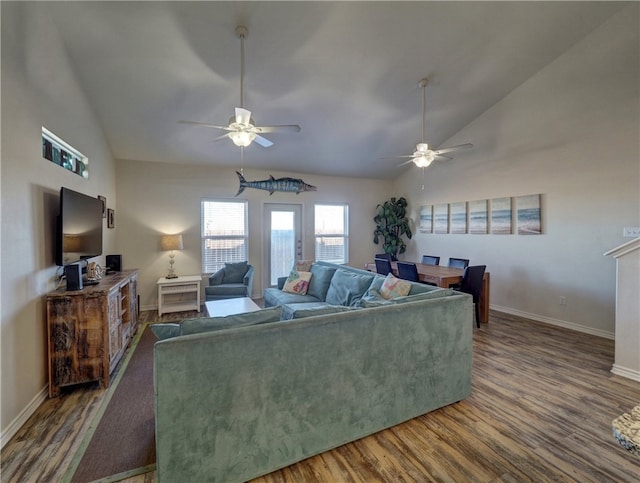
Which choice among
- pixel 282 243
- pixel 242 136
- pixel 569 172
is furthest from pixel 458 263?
pixel 242 136

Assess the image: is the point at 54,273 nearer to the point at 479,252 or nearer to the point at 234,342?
the point at 234,342

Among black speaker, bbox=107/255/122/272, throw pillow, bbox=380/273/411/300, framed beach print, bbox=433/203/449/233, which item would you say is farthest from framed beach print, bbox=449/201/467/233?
black speaker, bbox=107/255/122/272

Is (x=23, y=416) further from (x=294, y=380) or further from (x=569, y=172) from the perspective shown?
(x=569, y=172)

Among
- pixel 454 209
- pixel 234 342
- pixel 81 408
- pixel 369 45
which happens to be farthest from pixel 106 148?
pixel 454 209

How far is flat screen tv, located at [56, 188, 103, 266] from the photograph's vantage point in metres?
2.61

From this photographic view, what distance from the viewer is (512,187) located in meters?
4.80

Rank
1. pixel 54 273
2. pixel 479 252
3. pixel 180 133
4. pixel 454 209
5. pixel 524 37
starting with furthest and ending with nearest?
pixel 454 209, pixel 479 252, pixel 180 133, pixel 524 37, pixel 54 273

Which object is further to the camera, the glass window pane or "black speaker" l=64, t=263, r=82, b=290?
the glass window pane

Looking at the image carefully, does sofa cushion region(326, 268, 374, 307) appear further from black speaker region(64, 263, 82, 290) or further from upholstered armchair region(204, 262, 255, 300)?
black speaker region(64, 263, 82, 290)

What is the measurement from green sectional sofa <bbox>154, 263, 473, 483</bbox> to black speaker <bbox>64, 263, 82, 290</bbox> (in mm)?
1702

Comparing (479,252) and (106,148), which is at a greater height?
(106,148)

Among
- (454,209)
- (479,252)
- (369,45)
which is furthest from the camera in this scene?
(454,209)

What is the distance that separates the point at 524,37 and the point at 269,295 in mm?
4760

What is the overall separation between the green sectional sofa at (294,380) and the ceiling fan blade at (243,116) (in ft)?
6.23
